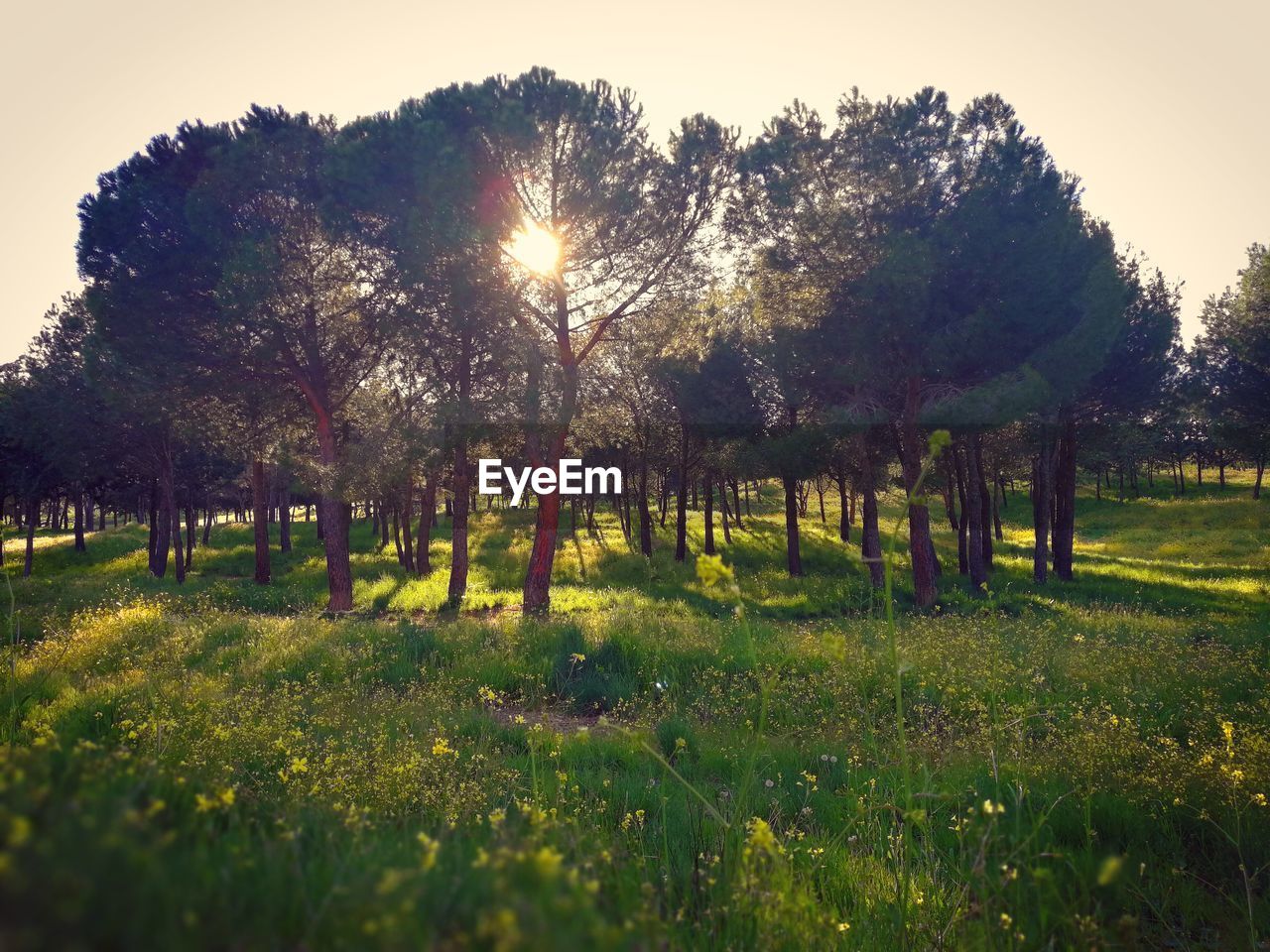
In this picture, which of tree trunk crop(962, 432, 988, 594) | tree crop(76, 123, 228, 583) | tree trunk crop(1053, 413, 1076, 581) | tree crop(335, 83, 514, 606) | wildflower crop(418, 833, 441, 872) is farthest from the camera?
tree trunk crop(1053, 413, 1076, 581)

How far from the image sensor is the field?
3.47 feet

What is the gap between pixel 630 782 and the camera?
5395 mm

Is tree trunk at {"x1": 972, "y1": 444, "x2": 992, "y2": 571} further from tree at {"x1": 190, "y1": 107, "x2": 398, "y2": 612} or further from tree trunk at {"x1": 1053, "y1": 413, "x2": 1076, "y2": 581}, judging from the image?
tree at {"x1": 190, "y1": 107, "x2": 398, "y2": 612}

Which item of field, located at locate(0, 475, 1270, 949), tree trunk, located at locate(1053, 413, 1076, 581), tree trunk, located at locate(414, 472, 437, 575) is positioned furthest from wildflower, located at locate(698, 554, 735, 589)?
tree trunk, located at locate(1053, 413, 1076, 581)

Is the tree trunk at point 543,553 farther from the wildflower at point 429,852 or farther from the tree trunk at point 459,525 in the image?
the wildflower at point 429,852

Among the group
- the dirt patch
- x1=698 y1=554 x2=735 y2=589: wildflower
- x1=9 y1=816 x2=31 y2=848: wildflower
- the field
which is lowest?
the dirt patch

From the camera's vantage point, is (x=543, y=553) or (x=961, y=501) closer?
(x=543, y=553)

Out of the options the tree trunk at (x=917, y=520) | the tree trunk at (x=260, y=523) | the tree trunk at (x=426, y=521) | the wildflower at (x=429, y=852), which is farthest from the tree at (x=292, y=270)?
the wildflower at (x=429, y=852)

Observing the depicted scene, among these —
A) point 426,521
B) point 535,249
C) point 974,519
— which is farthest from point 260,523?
point 974,519

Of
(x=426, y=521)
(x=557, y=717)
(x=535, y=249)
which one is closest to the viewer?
(x=557, y=717)

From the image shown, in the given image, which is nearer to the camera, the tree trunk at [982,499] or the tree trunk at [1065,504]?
the tree trunk at [982,499]

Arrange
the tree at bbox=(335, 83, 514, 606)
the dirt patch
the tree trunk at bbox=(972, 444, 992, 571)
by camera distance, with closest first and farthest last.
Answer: the dirt patch < the tree at bbox=(335, 83, 514, 606) < the tree trunk at bbox=(972, 444, 992, 571)

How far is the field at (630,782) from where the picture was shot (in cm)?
106

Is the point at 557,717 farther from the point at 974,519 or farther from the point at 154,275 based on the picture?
the point at 974,519
